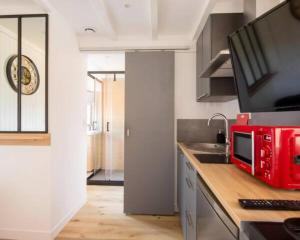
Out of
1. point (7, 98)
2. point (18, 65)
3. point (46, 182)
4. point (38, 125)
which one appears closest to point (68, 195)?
point (46, 182)

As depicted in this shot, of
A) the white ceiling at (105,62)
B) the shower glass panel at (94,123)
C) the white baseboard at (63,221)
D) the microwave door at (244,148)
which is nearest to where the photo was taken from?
the microwave door at (244,148)

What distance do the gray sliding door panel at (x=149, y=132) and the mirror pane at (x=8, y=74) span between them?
123cm

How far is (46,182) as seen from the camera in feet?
6.97

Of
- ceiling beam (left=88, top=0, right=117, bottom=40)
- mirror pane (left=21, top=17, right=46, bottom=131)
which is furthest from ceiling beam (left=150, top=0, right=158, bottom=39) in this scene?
mirror pane (left=21, top=17, right=46, bottom=131)

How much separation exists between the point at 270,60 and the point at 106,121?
3.53 metres

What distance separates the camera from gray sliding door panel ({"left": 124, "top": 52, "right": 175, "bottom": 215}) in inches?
107

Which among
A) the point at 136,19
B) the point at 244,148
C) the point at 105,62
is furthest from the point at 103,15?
the point at 244,148

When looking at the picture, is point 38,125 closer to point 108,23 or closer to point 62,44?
point 62,44

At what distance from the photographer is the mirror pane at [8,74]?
2.21m

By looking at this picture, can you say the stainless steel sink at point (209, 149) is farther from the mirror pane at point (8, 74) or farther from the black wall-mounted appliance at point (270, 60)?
the mirror pane at point (8, 74)

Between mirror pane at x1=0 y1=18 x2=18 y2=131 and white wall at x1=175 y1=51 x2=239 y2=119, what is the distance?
1.90 metres

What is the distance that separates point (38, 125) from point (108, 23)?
4.36 ft

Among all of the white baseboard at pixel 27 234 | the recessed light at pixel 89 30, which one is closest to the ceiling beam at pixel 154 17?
the recessed light at pixel 89 30

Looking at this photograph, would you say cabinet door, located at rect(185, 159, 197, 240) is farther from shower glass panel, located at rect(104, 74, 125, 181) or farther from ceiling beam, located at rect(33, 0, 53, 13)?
shower glass panel, located at rect(104, 74, 125, 181)
